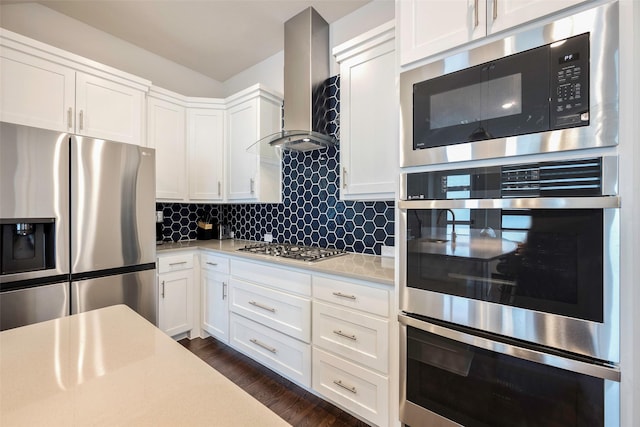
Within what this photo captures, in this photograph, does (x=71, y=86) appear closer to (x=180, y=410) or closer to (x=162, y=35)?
A: (x=162, y=35)

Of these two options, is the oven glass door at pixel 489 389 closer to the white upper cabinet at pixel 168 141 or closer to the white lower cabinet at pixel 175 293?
the white lower cabinet at pixel 175 293

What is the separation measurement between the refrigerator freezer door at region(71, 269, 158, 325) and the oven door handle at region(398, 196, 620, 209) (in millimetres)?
2017

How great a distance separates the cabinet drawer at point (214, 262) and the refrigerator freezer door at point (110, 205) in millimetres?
465

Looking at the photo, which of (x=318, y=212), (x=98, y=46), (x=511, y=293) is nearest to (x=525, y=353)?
(x=511, y=293)

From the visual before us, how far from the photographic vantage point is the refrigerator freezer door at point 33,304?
149 cm

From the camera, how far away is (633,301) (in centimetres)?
84

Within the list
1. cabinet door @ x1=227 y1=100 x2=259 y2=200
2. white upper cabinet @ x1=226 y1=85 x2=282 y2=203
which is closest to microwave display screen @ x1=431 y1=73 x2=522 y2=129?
white upper cabinet @ x1=226 y1=85 x2=282 y2=203

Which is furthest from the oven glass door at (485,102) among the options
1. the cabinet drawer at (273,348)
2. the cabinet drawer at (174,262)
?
the cabinet drawer at (174,262)

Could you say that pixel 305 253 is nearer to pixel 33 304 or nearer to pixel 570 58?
pixel 33 304

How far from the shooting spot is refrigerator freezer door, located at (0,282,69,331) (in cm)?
149

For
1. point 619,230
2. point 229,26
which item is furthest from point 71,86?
A: point 619,230

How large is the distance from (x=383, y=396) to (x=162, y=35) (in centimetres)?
335

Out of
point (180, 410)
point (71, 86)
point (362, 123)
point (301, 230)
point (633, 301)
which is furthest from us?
point (301, 230)

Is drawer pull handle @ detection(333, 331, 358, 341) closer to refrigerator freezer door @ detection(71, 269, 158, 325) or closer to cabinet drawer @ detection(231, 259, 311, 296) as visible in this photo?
cabinet drawer @ detection(231, 259, 311, 296)
